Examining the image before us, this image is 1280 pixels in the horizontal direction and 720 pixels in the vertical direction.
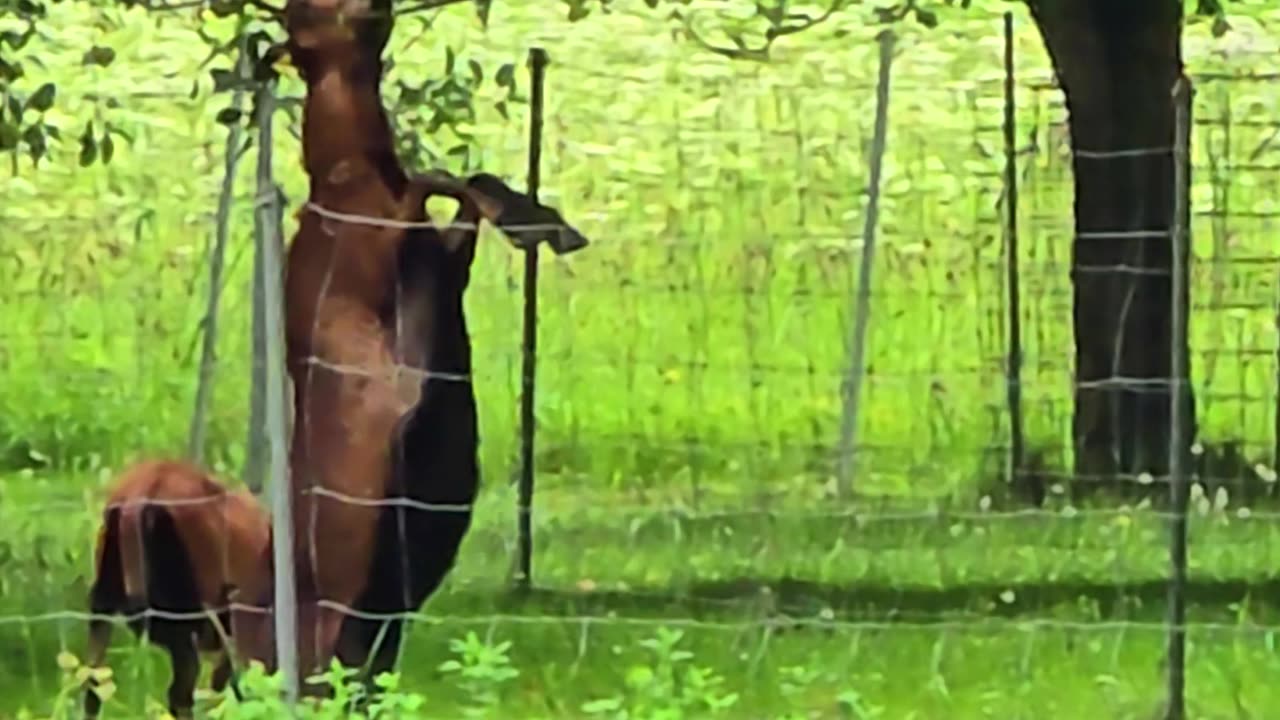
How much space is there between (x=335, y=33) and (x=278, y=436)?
47.2 inches

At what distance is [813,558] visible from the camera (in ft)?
30.9

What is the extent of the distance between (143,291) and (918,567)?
3.72 metres

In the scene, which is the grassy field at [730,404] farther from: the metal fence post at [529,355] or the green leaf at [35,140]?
the green leaf at [35,140]

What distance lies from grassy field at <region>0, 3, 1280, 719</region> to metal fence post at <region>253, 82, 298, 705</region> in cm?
78

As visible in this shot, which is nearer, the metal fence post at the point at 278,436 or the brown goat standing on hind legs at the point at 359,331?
the metal fence post at the point at 278,436

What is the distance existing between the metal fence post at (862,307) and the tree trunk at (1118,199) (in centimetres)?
71

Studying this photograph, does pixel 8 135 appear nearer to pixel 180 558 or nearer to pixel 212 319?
pixel 212 319

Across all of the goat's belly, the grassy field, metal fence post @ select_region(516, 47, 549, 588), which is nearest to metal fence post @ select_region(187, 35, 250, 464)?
the grassy field

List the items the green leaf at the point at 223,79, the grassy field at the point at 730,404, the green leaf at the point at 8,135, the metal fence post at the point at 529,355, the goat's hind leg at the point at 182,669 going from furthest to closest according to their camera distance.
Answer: the metal fence post at the point at 529,355 < the grassy field at the point at 730,404 < the green leaf at the point at 8,135 < the green leaf at the point at 223,79 < the goat's hind leg at the point at 182,669

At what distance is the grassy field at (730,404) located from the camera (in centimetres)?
817

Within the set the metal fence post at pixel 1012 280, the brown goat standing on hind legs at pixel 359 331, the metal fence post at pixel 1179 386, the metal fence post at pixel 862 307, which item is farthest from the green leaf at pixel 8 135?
the metal fence post at pixel 1012 280

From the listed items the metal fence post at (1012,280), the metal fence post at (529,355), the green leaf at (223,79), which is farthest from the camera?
the metal fence post at (1012,280)

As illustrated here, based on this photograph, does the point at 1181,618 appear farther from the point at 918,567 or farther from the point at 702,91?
the point at 702,91

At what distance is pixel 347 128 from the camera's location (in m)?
6.88
